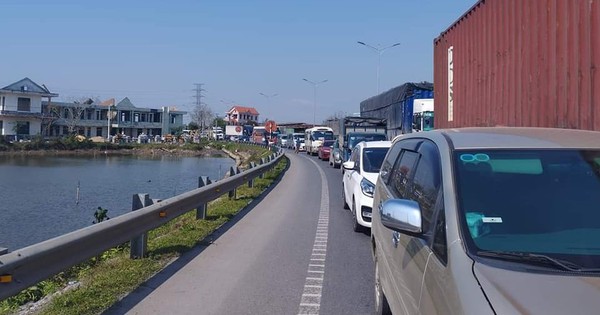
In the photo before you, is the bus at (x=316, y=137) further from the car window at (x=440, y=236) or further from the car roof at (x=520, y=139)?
the car window at (x=440, y=236)

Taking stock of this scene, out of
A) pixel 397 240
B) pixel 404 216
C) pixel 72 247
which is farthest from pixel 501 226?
pixel 72 247

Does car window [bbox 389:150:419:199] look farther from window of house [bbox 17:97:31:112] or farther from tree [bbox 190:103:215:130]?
tree [bbox 190:103:215:130]

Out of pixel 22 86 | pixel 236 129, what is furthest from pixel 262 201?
pixel 236 129

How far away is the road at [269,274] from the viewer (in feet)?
20.3

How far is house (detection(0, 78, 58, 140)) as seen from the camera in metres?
66.6

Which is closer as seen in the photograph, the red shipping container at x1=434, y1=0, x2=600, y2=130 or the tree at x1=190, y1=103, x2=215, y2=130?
the red shipping container at x1=434, y1=0, x2=600, y2=130

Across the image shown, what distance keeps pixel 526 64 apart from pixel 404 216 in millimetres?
6115

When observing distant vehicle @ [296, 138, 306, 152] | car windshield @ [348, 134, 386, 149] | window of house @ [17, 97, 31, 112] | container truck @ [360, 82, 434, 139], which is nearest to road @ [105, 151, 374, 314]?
container truck @ [360, 82, 434, 139]

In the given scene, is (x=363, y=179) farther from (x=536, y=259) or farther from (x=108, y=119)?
(x=108, y=119)

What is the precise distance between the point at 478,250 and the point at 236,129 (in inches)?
4203

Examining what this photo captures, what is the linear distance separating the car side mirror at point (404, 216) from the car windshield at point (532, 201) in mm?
281

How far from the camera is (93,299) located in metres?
6.14

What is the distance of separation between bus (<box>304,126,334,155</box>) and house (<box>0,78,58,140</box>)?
111 ft

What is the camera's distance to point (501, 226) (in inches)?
132
